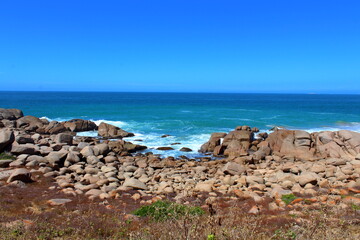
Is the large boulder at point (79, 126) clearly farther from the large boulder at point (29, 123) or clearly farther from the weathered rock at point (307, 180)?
the weathered rock at point (307, 180)

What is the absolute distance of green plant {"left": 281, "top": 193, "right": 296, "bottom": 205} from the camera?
37.2 feet

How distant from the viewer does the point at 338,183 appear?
1446 centimetres

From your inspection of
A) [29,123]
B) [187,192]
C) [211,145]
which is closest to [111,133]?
[29,123]

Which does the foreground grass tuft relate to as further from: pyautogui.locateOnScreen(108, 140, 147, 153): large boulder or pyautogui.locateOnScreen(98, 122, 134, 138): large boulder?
pyautogui.locateOnScreen(98, 122, 134, 138): large boulder

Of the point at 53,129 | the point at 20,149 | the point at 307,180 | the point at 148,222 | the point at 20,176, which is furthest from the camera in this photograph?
the point at 53,129

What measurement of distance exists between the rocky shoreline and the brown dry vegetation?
649 mm

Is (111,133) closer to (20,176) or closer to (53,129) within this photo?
(53,129)

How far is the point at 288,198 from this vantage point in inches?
464

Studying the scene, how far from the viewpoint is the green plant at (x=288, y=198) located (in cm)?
1134

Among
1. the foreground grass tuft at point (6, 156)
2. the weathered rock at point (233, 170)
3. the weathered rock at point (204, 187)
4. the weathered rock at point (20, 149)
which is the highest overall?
the weathered rock at point (20, 149)

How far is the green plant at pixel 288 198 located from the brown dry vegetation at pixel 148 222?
3.65 ft

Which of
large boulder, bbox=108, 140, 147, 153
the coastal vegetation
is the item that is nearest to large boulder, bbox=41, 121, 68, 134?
the coastal vegetation

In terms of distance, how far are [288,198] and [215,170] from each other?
909 centimetres

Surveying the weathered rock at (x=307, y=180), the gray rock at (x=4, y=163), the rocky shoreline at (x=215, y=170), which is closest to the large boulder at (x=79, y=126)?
the rocky shoreline at (x=215, y=170)
